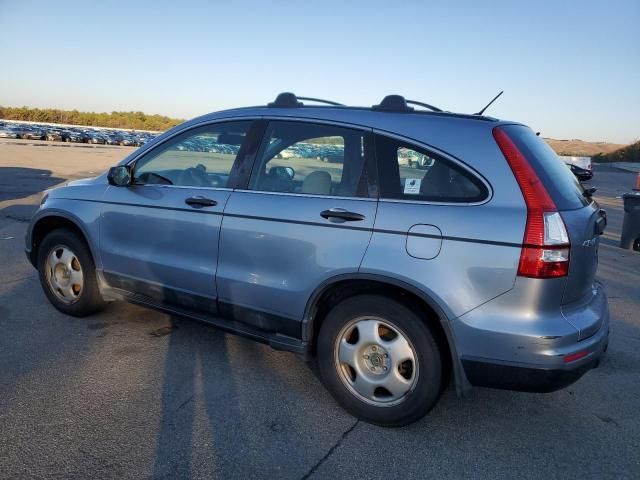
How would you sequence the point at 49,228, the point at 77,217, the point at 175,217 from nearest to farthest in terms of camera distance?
1. the point at 175,217
2. the point at 77,217
3. the point at 49,228

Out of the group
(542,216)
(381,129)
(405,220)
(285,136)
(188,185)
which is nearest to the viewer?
(542,216)

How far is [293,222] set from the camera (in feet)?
9.95

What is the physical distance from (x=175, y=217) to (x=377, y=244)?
1557 mm

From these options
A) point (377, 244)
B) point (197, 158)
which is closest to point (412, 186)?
point (377, 244)

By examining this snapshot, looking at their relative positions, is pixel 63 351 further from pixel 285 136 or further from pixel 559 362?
pixel 559 362

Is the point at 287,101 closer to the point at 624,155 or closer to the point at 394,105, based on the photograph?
the point at 394,105

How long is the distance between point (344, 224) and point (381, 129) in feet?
2.00

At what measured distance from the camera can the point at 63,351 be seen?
3.73 m

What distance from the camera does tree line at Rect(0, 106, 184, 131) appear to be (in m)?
95.8

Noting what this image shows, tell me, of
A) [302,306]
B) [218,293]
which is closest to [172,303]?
[218,293]

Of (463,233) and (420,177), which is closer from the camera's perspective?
(463,233)

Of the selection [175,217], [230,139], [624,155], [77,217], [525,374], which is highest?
[230,139]

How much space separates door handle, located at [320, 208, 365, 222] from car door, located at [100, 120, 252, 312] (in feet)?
2.63

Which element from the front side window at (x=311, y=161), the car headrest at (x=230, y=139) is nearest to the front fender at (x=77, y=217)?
the car headrest at (x=230, y=139)
